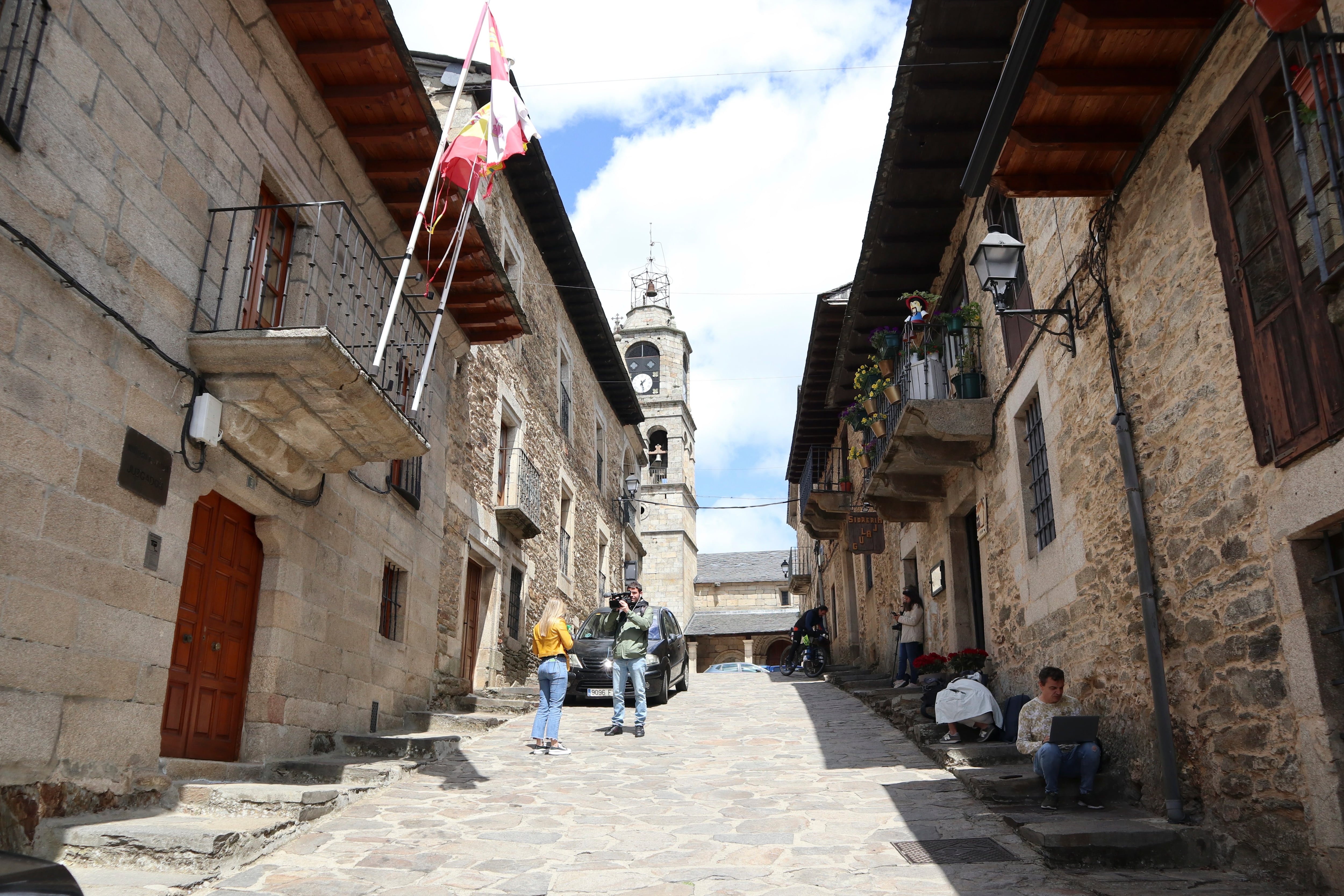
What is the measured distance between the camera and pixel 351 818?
617 cm

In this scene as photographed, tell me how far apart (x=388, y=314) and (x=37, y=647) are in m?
2.92

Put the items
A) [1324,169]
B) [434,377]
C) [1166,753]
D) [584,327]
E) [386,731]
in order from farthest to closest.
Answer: [584,327]
[434,377]
[386,731]
[1166,753]
[1324,169]

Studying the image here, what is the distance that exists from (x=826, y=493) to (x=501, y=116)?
1091cm

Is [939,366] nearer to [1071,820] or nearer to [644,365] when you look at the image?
[1071,820]

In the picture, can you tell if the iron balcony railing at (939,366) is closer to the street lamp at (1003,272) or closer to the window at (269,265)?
the street lamp at (1003,272)

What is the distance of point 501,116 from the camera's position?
26.9ft

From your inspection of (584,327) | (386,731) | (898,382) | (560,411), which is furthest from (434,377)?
(584,327)

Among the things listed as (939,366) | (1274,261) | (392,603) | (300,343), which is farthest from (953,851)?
(392,603)

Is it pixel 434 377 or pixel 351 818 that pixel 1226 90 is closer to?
pixel 351 818

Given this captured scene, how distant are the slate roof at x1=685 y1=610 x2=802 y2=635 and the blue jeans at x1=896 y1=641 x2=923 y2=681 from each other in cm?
2541

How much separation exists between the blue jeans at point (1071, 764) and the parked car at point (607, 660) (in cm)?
656

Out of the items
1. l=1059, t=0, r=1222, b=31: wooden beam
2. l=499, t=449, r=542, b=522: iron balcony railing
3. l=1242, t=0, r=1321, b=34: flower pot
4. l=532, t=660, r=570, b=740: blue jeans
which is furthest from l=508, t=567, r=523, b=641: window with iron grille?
l=1242, t=0, r=1321, b=34: flower pot

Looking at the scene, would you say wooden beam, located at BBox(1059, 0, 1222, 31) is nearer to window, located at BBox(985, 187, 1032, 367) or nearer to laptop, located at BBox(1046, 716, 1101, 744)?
window, located at BBox(985, 187, 1032, 367)

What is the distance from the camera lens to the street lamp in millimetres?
7016
